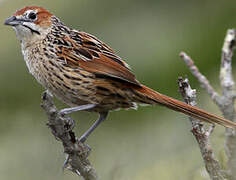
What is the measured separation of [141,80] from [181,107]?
10.8 ft

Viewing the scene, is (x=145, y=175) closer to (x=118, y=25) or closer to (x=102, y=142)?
(x=102, y=142)

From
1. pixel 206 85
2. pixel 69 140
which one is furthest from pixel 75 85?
pixel 206 85

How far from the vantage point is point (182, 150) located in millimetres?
5867

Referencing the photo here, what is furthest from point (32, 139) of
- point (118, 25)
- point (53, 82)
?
point (118, 25)

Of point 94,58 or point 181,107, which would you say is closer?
point 181,107

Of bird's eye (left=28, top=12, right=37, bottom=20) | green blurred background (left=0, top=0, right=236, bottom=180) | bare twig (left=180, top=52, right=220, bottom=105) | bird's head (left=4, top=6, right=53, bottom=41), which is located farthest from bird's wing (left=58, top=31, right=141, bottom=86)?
bare twig (left=180, top=52, right=220, bottom=105)

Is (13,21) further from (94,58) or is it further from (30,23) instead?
(94,58)

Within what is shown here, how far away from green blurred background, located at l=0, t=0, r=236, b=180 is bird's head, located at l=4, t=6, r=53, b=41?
104 centimetres

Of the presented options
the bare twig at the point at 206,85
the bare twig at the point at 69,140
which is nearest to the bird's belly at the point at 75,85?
the bare twig at the point at 69,140

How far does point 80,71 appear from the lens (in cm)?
568

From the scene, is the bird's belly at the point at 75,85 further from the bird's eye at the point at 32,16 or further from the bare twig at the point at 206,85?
the bare twig at the point at 206,85

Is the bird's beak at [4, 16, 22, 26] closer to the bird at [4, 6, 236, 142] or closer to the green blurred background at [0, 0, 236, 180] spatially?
the bird at [4, 6, 236, 142]

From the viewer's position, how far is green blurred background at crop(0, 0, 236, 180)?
5430mm

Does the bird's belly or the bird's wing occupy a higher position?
the bird's wing
